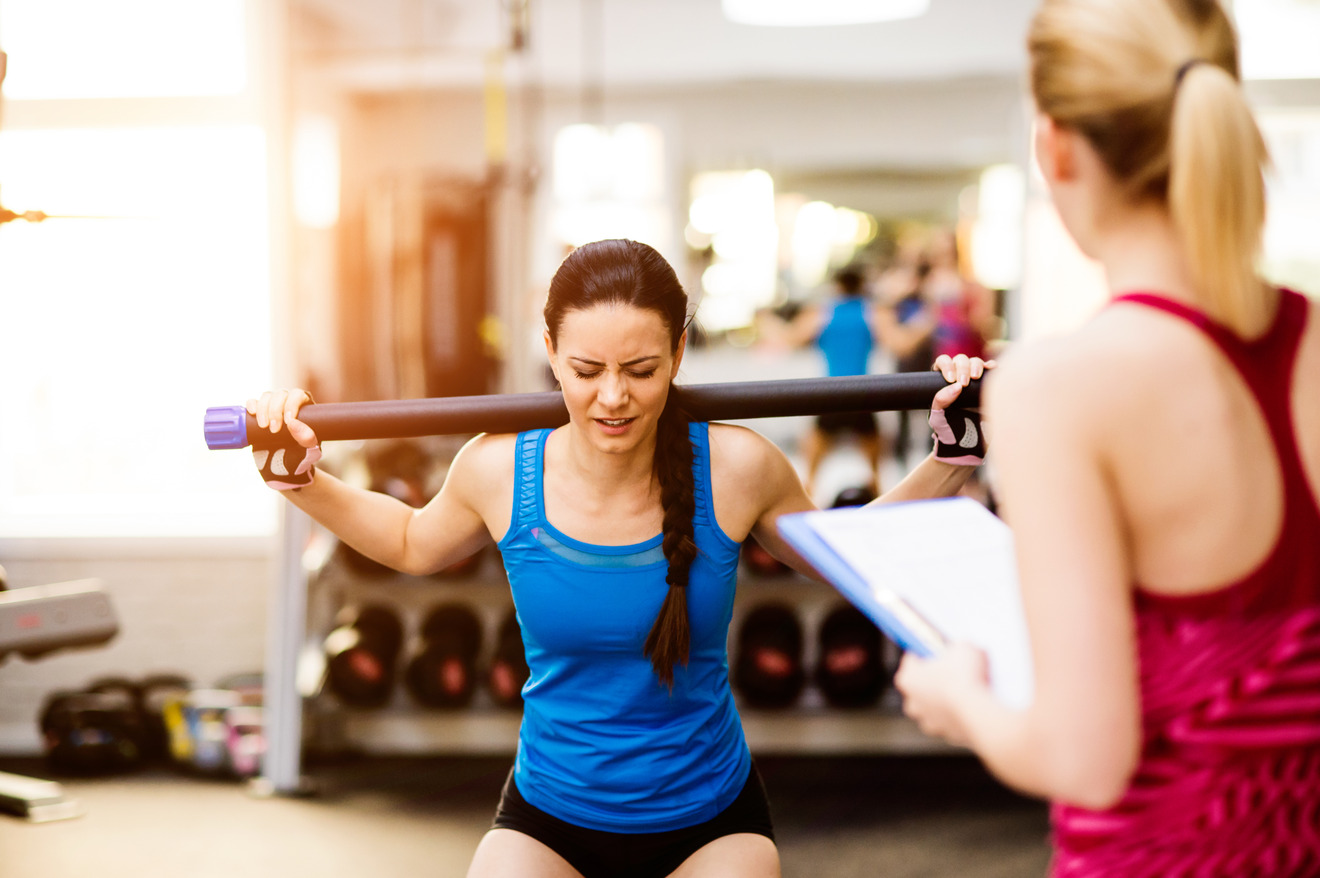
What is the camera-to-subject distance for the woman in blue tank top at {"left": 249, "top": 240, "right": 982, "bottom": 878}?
145 centimetres

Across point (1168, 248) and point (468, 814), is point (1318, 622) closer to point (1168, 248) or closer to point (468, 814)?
point (1168, 248)

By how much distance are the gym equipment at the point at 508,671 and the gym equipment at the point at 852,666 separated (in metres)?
0.98

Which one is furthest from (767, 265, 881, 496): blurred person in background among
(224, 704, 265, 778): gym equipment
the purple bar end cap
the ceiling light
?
the purple bar end cap

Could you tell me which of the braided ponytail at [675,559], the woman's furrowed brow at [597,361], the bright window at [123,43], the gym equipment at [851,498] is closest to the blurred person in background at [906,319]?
the gym equipment at [851,498]

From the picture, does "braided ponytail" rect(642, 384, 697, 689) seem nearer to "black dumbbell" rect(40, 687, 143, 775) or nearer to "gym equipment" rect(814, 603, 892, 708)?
"gym equipment" rect(814, 603, 892, 708)

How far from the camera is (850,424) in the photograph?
606 centimetres

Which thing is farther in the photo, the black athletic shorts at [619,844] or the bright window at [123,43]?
Answer: the bright window at [123,43]

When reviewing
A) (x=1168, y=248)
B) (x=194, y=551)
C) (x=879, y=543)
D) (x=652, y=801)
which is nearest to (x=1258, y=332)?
(x=1168, y=248)

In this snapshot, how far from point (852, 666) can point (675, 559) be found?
211 cm

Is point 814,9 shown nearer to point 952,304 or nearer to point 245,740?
point 952,304

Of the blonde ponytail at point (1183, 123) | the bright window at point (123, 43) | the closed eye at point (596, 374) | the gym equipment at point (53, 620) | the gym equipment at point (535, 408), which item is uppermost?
the bright window at point (123, 43)

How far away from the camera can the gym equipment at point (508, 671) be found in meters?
3.51

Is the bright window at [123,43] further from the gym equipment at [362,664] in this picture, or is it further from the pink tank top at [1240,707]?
the pink tank top at [1240,707]

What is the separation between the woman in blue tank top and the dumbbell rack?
75.8 inches
